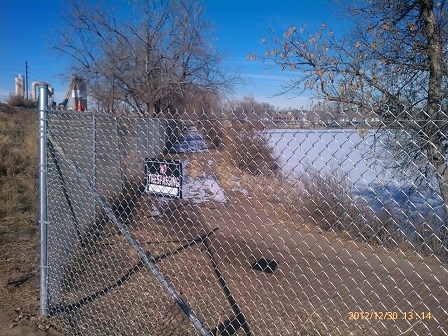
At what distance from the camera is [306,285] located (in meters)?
4.12

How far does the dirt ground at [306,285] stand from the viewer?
315 cm

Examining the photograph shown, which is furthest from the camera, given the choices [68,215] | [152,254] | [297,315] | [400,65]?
[400,65]

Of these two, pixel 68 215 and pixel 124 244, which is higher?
pixel 68 215

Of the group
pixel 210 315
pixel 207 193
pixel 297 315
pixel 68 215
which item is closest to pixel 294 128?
pixel 207 193

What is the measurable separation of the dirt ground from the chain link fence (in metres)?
0.02

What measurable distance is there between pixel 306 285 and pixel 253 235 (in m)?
0.69

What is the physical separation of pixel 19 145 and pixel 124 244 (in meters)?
10.6

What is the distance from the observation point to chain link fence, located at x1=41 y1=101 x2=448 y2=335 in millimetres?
2602

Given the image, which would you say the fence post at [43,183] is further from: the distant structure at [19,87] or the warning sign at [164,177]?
the distant structure at [19,87]

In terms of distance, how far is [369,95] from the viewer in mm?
6293

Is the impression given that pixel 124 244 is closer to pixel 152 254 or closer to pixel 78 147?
pixel 152 254
